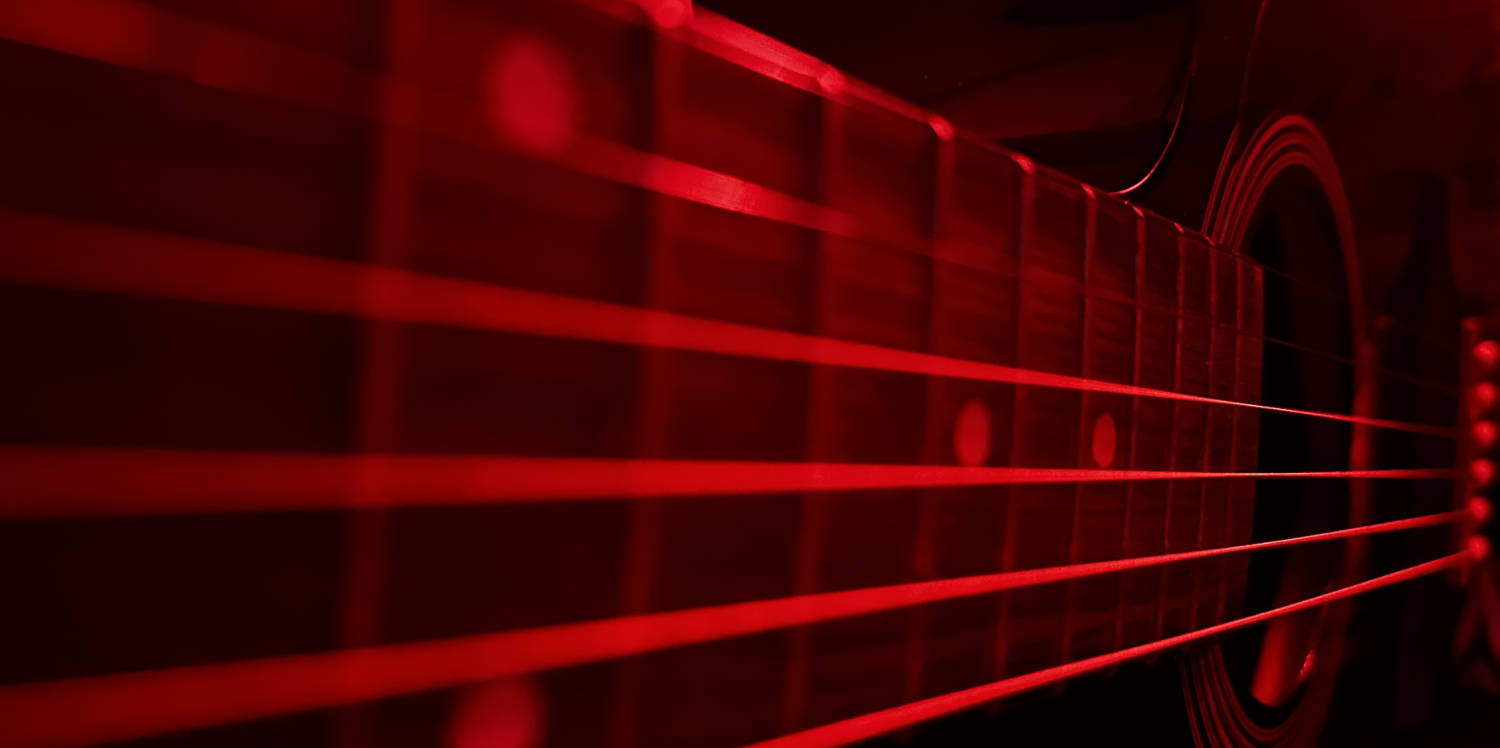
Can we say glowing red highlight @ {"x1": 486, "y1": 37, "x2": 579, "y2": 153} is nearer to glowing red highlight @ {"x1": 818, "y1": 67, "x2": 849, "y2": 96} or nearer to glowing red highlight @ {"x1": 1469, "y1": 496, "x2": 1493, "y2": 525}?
glowing red highlight @ {"x1": 818, "y1": 67, "x2": 849, "y2": 96}

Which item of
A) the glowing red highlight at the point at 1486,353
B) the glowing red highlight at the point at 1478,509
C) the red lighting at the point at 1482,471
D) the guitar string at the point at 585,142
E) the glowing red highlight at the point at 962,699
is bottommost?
the glowing red highlight at the point at 962,699

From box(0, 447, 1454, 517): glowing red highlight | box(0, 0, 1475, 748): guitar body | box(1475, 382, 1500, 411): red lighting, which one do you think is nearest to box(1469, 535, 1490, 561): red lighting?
box(1475, 382, 1500, 411): red lighting

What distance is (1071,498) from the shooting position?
0.47m

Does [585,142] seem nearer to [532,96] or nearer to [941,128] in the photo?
[532,96]

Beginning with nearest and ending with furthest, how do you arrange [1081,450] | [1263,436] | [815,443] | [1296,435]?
[815,443]
[1081,450]
[1263,436]
[1296,435]

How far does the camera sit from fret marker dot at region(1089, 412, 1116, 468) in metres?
0.49

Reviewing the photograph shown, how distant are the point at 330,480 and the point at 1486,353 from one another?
1317 millimetres

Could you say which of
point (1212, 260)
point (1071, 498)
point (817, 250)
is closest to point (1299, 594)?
point (1212, 260)

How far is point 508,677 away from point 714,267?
130 millimetres

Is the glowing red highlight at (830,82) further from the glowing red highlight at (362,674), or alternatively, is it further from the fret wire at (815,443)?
the glowing red highlight at (362,674)

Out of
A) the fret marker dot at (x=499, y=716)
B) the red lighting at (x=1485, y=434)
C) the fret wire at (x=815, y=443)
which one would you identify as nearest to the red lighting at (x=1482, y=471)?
the red lighting at (x=1485, y=434)

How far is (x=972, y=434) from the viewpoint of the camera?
1.34 ft

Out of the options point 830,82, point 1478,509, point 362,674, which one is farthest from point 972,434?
point 1478,509

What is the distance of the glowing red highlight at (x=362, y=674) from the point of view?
20cm
